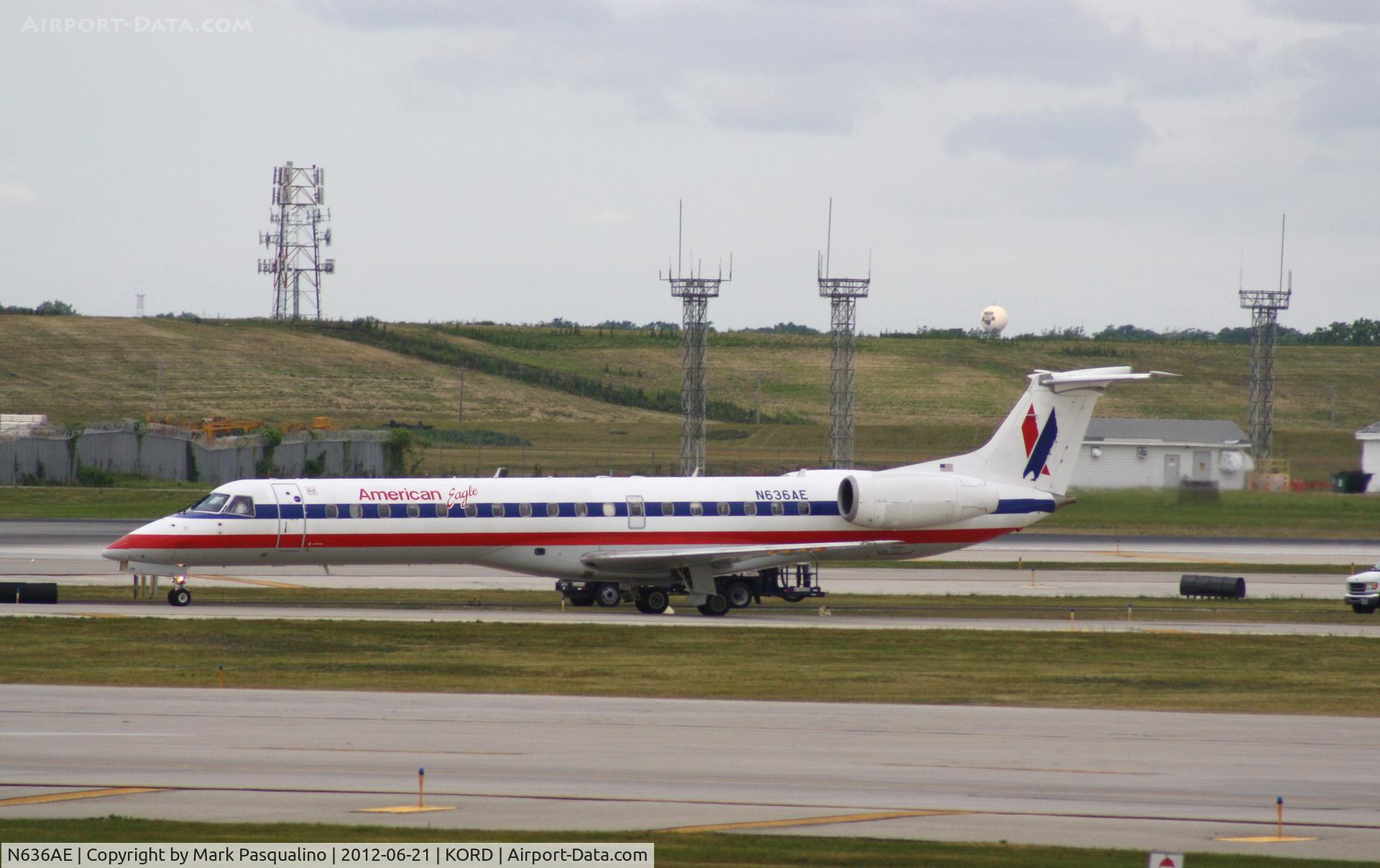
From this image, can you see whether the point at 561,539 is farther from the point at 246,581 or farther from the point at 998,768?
the point at 998,768

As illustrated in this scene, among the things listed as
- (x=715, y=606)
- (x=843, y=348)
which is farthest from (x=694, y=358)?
(x=715, y=606)

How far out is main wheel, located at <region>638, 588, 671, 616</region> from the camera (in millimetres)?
36906

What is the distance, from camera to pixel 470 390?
132 meters

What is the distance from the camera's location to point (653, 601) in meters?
36.9

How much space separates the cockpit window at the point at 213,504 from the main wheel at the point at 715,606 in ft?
36.8

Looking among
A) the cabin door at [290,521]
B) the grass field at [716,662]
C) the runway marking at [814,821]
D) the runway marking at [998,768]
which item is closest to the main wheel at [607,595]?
the grass field at [716,662]

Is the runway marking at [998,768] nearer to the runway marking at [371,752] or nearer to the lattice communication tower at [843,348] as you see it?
the runway marking at [371,752]

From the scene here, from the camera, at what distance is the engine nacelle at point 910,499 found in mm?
37375

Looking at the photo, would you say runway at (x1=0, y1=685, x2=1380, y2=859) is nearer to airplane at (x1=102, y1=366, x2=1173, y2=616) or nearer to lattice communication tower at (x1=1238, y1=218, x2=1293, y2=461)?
airplane at (x1=102, y1=366, x2=1173, y2=616)

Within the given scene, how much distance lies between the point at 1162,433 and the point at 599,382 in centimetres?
6596

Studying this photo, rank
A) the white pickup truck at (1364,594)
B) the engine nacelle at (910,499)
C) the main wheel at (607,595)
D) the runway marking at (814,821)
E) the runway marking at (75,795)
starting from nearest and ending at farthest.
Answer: the runway marking at (814,821), the runway marking at (75,795), the white pickup truck at (1364,594), the engine nacelle at (910,499), the main wheel at (607,595)

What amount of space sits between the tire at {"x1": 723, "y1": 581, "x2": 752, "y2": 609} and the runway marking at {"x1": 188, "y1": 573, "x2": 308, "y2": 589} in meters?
11.9

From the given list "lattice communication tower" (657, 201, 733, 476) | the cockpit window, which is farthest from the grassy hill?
the cockpit window

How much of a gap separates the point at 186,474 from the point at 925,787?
6734 cm
